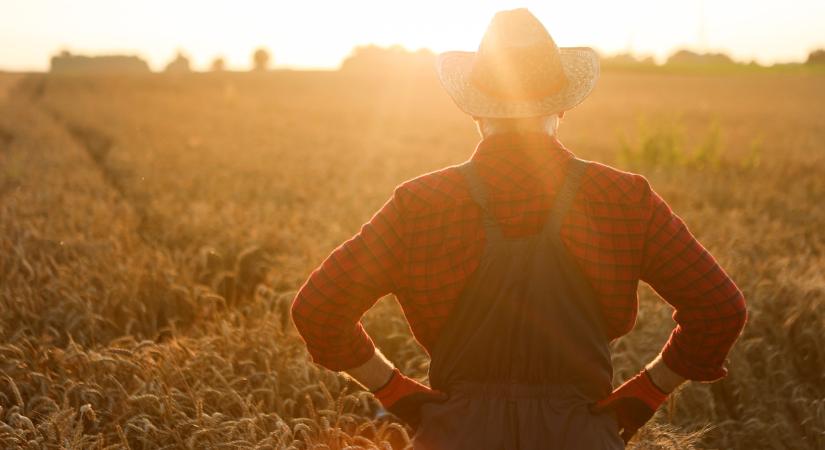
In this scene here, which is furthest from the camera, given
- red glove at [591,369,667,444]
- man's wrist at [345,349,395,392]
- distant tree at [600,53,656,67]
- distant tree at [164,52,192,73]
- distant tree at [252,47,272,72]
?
distant tree at [164,52,192,73]

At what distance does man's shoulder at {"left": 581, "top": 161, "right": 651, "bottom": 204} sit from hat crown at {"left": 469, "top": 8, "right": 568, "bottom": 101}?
0.87 ft

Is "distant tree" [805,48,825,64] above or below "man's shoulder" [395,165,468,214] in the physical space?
above

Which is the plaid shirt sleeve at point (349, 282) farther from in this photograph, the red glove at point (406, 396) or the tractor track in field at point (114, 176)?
the tractor track in field at point (114, 176)

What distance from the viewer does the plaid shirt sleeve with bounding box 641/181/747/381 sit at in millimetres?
1969

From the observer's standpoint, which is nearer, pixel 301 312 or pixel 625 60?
pixel 301 312

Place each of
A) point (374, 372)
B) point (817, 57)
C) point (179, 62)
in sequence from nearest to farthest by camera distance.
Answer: point (374, 372) → point (817, 57) → point (179, 62)

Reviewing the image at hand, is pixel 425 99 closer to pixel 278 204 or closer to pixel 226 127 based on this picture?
pixel 226 127

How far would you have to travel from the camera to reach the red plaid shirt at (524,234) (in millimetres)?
1945

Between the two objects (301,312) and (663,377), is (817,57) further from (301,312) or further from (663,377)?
(301,312)

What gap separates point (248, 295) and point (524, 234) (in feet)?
13.4

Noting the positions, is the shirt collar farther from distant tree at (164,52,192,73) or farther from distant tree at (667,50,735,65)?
distant tree at (164,52,192,73)

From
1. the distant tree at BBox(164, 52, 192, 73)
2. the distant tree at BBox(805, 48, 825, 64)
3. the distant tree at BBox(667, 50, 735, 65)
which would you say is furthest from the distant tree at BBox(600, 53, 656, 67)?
the distant tree at BBox(164, 52, 192, 73)

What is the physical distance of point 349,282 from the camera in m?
2.04

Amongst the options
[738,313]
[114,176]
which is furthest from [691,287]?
[114,176]
